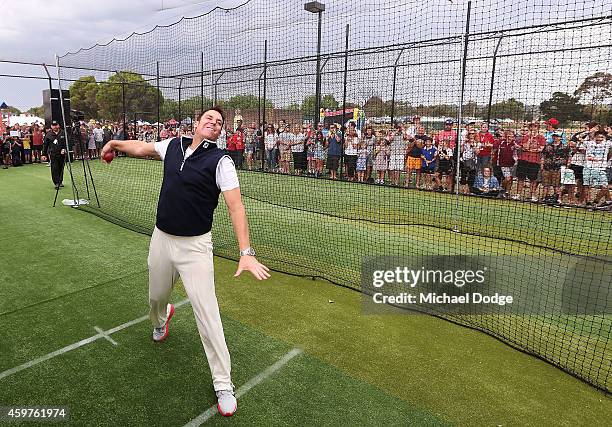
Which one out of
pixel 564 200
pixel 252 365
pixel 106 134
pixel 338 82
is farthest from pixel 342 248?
pixel 106 134

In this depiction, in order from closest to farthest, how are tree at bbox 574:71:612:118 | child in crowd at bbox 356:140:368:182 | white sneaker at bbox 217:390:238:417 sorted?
white sneaker at bbox 217:390:238:417, tree at bbox 574:71:612:118, child in crowd at bbox 356:140:368:182

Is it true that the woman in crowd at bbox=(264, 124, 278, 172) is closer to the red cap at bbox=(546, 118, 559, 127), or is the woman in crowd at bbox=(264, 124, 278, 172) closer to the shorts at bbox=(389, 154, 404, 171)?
the shorts at bbox=(389, 154, 404, 171)

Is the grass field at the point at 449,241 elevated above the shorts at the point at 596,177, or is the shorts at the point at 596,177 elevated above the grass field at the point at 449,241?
the shorts at the point at 596,177

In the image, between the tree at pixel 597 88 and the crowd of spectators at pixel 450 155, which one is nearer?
Result: the tree at pixel 597 88

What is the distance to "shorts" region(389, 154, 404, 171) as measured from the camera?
41.4 feet

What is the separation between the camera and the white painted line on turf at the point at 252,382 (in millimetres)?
2971

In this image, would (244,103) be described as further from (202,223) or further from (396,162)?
(202,223)

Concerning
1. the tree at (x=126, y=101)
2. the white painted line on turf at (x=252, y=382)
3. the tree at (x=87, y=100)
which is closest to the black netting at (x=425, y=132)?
the white painted line on turf at (x=252, y=382)

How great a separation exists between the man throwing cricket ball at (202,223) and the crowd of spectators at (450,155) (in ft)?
A: 20.0

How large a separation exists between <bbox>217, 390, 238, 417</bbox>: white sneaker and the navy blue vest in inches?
45.7

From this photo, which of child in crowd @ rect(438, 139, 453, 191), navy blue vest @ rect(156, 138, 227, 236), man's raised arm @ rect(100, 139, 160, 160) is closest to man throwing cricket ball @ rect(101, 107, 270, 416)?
navy blue vest @ rect(156, 138, 227, 236)

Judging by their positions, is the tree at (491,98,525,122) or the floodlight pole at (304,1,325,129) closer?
the tree at (491,98,525,122)

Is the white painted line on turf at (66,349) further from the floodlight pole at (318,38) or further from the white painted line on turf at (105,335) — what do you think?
the floodlight pole at (318,38)

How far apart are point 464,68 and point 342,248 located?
4.14m
